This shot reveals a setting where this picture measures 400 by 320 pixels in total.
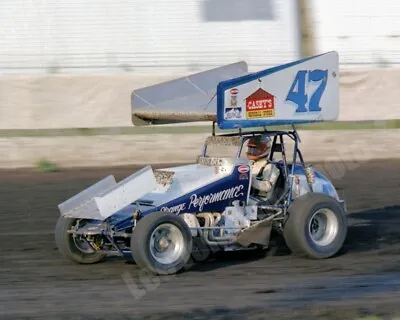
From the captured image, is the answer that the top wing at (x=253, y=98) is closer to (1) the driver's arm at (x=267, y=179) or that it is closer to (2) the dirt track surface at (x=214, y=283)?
(1) the driver's arm at (x=267, y=179)

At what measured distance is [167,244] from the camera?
27.5 feet

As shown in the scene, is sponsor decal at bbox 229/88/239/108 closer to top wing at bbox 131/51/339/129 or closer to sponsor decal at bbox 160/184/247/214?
top wing at bbox 131/51/339/129

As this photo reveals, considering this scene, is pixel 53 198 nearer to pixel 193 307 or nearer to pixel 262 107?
pixel 262 107

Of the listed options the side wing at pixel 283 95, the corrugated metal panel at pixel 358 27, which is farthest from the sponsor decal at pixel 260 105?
the corrugated metal panel at pixel 358 27

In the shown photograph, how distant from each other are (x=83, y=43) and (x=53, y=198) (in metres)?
5.57

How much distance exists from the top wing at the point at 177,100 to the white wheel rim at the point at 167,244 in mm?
1142

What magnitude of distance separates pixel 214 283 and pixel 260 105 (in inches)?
65.0

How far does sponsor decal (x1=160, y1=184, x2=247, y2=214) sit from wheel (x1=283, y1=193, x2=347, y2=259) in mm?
527

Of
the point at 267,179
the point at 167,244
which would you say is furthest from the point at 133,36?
the point at 167,244

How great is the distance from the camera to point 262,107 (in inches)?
344

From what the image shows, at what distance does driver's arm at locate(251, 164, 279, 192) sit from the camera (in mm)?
9266

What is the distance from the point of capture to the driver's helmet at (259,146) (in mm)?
9398

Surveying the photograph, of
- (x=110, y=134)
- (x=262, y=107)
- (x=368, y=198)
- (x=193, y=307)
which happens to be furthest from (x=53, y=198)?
(x=193, y=307)

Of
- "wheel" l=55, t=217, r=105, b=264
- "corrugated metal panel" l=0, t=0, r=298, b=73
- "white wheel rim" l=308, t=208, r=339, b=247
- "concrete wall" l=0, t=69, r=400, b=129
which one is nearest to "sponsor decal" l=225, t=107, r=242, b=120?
"white wheel rim" l=308, t=208, r=339, b=247
